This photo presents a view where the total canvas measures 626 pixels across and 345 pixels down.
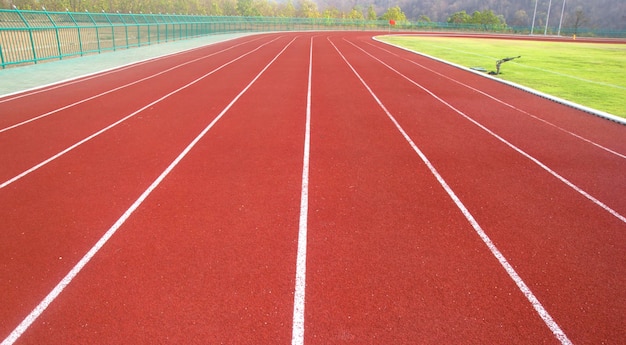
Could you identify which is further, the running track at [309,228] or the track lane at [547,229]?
the track lane at [547,229]

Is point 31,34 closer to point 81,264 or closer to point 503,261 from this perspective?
point 81,264

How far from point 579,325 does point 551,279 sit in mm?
602

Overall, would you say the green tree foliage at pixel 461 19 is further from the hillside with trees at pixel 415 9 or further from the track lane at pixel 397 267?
the track lane at pixel 397 267

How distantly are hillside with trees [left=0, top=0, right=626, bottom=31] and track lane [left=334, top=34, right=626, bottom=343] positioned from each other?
46.1 m

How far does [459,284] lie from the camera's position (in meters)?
3.61

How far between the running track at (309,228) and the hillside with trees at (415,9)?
43.4 m

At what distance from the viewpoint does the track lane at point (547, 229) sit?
336cm

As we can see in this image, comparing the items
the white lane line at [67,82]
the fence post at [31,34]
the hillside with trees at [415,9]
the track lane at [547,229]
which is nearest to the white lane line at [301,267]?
the track lane at [547,229]

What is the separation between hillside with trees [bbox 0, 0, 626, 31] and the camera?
223 ft

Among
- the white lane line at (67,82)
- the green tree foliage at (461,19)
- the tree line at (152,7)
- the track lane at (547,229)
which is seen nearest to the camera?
the track lane at (547,229)

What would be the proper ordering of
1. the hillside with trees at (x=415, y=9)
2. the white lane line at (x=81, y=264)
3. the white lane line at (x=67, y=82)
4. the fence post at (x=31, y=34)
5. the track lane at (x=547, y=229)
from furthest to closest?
the hillside with trees at (x=415, y=9) → the fence post at (x=31, y=34) → the white lane line at (x=67, y=82) → the track lane at (x=547, y=229) → the white lane line at (x=81, y=264)

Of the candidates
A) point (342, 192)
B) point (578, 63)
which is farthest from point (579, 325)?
point (578, 63)

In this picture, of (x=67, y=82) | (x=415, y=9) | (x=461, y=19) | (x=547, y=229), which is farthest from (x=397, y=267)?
(x=415, y=9)

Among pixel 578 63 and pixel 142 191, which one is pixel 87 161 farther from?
pixel 578 63
